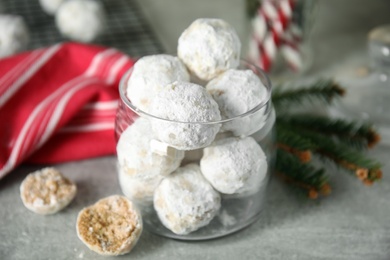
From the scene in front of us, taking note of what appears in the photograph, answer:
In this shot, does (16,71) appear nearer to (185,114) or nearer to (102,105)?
(102,105)

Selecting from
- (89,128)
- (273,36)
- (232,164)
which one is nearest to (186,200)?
(232,164)

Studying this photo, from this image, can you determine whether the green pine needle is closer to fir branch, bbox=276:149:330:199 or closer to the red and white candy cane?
fir branch, bbox=276:149:330:199

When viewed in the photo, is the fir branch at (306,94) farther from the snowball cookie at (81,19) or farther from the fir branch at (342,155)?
the snowball cookie at (81,19)

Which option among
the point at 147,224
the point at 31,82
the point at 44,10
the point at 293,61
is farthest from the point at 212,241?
the point at 44,10

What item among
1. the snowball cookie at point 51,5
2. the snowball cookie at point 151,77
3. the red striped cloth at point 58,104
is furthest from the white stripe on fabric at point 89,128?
the snowball cookie at point 51,5

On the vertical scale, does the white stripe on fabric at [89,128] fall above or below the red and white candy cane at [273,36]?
above

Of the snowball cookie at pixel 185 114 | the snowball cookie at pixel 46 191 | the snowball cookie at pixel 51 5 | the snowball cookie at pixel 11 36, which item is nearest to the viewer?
the snowball cookie at pixel 185 114
